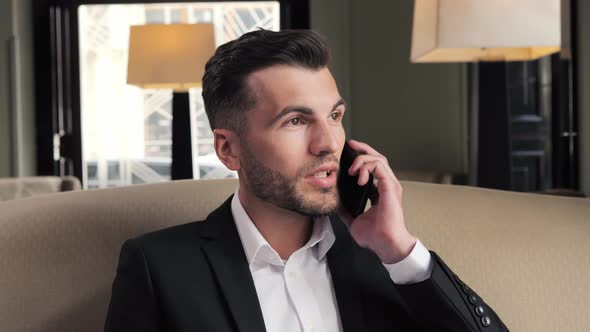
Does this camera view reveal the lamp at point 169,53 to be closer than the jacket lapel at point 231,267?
No

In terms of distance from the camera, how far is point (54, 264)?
4.62 ft

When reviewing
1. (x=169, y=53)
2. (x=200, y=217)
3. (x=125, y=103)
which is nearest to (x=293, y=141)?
(x=200, y=217)

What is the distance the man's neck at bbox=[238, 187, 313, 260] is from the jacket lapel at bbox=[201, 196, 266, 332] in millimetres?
45

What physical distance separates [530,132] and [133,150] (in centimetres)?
369

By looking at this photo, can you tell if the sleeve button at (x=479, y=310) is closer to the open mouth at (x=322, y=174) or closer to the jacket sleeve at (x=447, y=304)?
the jacket sleeve at (x=447, y=304)

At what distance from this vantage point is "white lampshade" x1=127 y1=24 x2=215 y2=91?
450 centimetres

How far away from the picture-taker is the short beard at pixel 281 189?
48.0 inches

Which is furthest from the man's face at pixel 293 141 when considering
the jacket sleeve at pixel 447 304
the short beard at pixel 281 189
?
the jacket sleeve at pixel 447 304

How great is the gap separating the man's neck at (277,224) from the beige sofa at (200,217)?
8.6 inches

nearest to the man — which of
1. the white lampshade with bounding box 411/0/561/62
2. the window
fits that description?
the white lampshade with bounding box 411/0/561/62

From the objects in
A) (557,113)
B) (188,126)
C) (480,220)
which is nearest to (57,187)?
(188,126)

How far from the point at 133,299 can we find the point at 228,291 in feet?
0.49

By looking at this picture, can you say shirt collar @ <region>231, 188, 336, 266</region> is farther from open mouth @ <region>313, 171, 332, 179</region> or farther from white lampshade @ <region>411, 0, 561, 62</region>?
white lampshade @ <region>411, 0, 561, 62</region>

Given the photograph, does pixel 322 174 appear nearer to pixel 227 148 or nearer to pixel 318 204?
pixel 318 204
